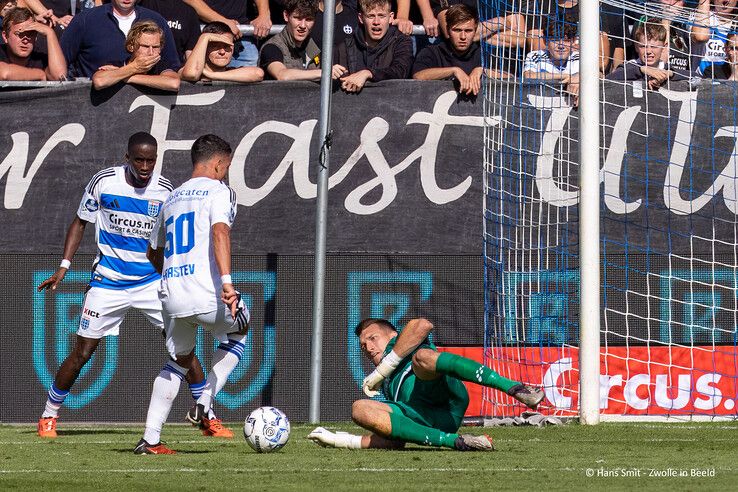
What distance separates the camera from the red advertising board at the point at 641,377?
33.9 ft

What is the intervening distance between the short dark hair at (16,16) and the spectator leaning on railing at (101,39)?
1.32 ft

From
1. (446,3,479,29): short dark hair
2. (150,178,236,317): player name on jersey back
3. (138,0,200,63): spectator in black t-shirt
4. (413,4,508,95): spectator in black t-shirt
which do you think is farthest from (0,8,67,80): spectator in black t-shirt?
(150,178,236,317): player name on jersey back

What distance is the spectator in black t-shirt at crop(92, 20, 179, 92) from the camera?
430 inches

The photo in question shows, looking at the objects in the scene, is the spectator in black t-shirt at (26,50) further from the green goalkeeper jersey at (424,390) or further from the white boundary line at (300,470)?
the white boundary line at (300,470)

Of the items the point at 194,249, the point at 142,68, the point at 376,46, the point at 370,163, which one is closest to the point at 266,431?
the point at 194,249

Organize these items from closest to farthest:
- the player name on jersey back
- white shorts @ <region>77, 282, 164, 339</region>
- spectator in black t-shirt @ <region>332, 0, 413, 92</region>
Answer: the player name on jersey back → white shorts @ <region>77, 282, 164, 339</region> → spectator in black t-shirt @ <region>332, 0, 413, 92</region>

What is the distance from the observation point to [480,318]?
10.6m

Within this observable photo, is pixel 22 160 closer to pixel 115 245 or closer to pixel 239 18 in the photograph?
pixel 115 245

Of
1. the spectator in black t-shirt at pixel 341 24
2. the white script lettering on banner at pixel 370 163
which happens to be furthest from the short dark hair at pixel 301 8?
the white script lettering on banner at pixel 370 163

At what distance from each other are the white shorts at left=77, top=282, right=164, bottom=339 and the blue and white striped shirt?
66mm

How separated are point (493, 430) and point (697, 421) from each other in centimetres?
191

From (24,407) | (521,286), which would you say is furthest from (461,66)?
(24,407)

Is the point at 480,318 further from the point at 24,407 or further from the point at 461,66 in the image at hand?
the point at 24,407

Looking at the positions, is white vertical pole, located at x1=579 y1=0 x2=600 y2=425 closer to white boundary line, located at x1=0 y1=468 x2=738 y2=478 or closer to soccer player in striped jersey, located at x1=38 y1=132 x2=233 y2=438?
white boundary line, located at x1=0 y1=468 x2=738 y2=478
